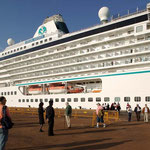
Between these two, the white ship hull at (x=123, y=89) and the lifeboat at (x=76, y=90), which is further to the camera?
the lifeboat at (x=76, y=90)

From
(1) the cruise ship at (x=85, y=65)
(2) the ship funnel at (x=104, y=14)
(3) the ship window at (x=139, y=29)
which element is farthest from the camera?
(2) the ship funnel at (x=104, y=14)

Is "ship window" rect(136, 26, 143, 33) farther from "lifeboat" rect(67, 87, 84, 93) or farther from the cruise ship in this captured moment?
"lifeboat" rect(67, 87, 84, 93)

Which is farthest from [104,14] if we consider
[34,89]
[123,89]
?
[34,89]

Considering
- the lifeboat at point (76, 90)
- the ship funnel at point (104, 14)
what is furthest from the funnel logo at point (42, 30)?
the lifeboat at point (76, 90)

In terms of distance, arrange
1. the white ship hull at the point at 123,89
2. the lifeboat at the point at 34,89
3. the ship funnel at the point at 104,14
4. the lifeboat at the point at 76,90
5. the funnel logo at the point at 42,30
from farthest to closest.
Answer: the funnel logo at the point at 42,30
the lifeboat at the point at 34,89
the ship funnel at the point at 104,14
the lifeboat at the point at 76,90
the white ship hull at the point at 123,89

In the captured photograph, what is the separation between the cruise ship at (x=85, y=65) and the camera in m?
20.1

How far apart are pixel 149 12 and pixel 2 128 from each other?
21323 mm

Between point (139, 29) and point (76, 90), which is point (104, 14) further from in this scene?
point (76, 90)

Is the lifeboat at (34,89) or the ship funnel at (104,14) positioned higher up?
the ship funnel at (104,14)

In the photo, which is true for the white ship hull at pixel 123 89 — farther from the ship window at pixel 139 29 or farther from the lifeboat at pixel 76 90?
the ship window at pixel 139 29

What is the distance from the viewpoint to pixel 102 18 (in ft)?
95.2

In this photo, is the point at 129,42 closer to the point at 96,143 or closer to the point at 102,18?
the point at 102,18

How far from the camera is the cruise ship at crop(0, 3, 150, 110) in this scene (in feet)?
66.1

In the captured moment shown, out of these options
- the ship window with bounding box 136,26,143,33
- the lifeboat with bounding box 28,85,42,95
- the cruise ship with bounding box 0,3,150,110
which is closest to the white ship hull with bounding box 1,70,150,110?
the cruise ship with bounding box 0,3,150,110
